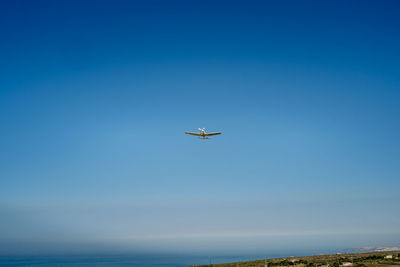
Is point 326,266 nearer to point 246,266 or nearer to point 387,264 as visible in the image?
point 387,264

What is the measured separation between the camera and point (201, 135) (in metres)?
61.7

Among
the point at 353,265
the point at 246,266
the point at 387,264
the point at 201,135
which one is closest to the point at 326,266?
the point at 353,265

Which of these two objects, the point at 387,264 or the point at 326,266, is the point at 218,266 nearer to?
the point at 326,266

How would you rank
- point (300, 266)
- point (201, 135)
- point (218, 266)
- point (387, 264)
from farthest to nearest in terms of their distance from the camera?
point (201, 135) < point (218, 266) < point (300, 266) < point (387, 264)

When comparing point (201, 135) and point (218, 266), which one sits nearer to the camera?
point (218, 266)

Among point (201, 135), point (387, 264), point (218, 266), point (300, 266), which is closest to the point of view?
point (387, 264)

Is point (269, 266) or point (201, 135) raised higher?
point (201, 135)

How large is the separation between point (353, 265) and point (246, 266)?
1166 centimetres

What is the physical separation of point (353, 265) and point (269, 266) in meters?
8.99

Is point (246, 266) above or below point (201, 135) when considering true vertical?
below

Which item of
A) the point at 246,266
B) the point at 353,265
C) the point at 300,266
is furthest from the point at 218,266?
the point at 353,265

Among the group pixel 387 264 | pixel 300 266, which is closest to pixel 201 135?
pixel 300 266

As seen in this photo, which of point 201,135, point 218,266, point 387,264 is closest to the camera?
point 387,264

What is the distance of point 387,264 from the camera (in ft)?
114
